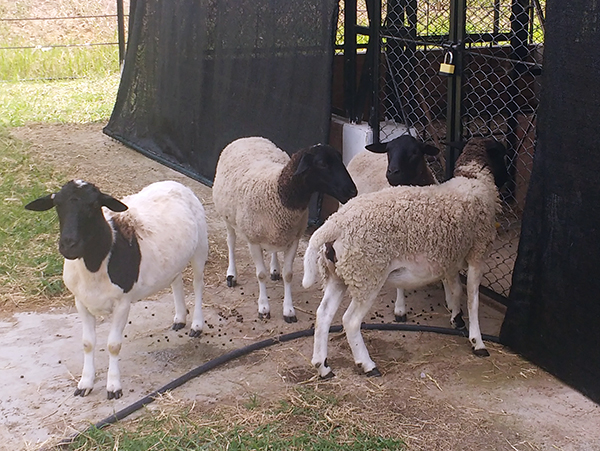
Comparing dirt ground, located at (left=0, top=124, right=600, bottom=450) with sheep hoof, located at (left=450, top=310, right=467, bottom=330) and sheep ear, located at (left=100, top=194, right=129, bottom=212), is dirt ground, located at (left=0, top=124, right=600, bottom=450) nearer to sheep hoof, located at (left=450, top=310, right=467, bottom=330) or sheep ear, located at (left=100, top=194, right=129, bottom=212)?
sheep hoof, located at (left=450, top=310, right=467, bottom=330)

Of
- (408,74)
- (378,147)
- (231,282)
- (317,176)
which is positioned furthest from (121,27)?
(317,176)

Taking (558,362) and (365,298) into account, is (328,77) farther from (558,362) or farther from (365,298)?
(558,362)

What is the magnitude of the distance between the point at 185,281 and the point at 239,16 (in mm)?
3391

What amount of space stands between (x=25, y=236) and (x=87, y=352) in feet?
9.71

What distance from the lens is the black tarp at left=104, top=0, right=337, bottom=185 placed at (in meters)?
7.16

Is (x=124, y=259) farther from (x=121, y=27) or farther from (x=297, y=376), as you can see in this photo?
(x=121, y=27)

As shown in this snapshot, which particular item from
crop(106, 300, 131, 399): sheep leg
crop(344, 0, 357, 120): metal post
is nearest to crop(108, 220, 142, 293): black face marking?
crop(106, 300, 131, 399): sheep leg

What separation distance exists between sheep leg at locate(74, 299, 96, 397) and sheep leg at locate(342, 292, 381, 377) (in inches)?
59.5

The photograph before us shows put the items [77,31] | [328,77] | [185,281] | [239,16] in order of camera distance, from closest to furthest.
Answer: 1. [185,281]
2. [328,77]
3. [239,16]
4. [77,31]

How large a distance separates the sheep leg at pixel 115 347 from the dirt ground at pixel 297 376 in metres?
0.08

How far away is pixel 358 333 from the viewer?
468cm

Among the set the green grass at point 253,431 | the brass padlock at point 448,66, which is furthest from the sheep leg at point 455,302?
the brass padlock at point 448,66

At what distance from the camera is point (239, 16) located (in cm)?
838

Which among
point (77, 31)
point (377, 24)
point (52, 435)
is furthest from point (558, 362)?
point (77, 31)
